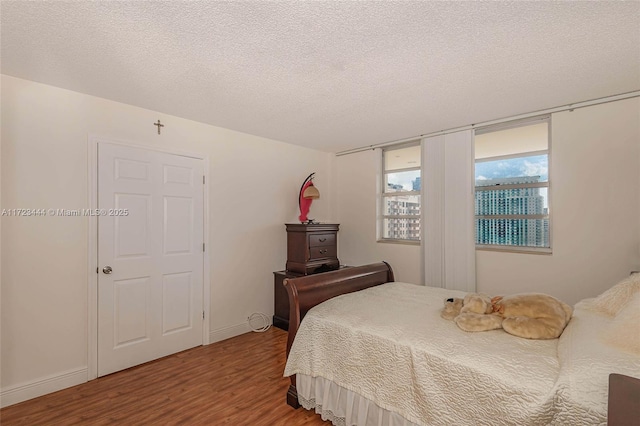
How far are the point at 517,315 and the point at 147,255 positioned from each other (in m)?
3.18

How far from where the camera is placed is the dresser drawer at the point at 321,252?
4020mm

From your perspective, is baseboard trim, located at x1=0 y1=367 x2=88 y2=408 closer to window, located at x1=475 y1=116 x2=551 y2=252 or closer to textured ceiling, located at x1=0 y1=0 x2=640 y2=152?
textured ceiling, located at x1=0 y1=0 x2=640 y2=152

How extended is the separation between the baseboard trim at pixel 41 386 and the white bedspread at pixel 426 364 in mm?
1907

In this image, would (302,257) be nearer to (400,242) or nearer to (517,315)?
(400,242)

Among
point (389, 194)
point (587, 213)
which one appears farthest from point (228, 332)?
point (587, 213)

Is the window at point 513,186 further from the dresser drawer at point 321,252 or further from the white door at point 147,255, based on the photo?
the white door at point 147,255

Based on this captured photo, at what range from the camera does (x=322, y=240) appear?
418 cm

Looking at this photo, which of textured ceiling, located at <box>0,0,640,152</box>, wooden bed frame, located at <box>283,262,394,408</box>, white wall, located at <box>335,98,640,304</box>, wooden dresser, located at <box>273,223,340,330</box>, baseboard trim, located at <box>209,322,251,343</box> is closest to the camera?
textured ceiling, located at <box>0,0,640,152</box>

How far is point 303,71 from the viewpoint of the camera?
224cm

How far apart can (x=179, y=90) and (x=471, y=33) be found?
87.9 inches

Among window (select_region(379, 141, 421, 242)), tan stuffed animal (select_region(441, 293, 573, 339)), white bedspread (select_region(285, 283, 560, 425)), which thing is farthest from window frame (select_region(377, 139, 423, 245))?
tan stuffed animal (select_region(441, 293, 573, 339))

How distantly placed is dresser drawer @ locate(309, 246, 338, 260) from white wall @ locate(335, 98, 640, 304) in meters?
1.86

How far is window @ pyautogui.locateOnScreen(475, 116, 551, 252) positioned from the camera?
3209mm

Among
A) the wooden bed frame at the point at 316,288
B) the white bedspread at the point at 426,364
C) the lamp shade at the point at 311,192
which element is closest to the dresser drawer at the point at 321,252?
the lamp shade at the point at 311,192
